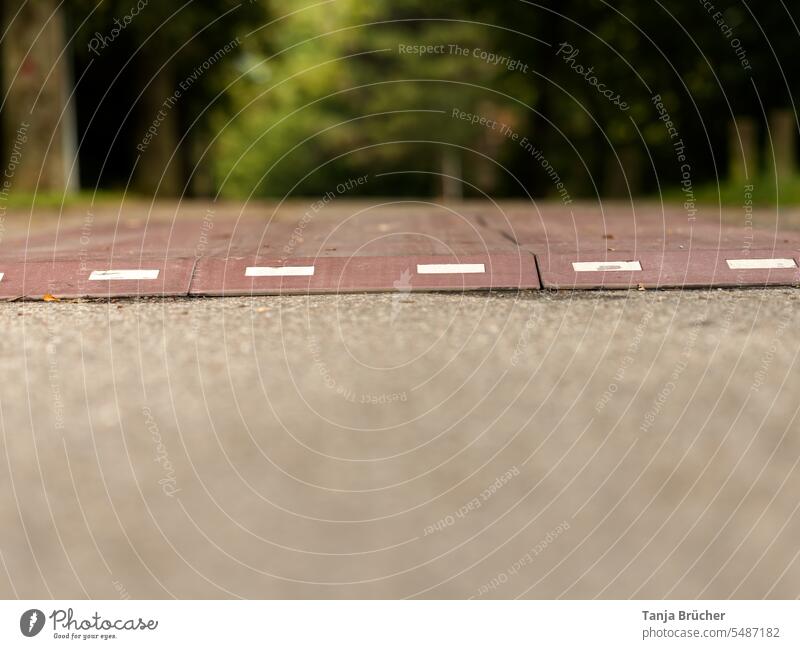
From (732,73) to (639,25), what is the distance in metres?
2.11

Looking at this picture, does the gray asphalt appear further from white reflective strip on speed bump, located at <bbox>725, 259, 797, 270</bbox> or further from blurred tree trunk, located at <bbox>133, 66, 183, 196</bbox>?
blurred tree trunk, located at <bbox>133, 66, 183, 196</bbox>

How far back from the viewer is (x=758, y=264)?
7027 mm

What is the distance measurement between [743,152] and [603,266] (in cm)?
1431

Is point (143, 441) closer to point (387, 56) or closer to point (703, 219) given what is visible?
point (703, 219)

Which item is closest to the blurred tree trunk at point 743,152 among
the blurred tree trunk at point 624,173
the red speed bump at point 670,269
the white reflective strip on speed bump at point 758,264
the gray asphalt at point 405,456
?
the blurred tree trunk at point 624,173

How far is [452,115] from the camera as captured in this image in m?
46.9

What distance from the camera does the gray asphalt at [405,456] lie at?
2904 millimetres

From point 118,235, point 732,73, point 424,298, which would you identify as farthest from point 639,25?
point 424,298

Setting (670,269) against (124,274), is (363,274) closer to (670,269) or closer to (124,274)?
(124,274)

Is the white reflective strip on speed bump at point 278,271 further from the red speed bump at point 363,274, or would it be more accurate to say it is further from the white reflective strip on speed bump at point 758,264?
the white reflective strip on speed bump at point 758,264

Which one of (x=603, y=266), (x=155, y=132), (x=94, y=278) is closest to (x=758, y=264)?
(x=603, y=266)

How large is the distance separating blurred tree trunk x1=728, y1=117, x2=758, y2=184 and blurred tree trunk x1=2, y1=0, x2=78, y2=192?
35.1 ft

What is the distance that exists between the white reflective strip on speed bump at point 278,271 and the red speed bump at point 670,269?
54.2 inches

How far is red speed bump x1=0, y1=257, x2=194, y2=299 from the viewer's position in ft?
22.2
